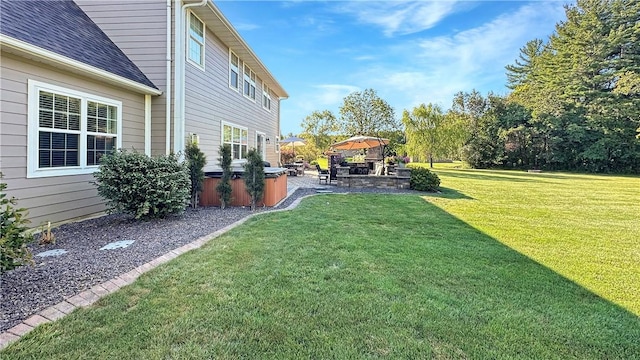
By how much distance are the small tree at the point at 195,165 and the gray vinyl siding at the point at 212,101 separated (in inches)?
43.6

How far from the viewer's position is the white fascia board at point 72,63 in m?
4.26

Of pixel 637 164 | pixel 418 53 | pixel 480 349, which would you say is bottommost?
pixel 480 349

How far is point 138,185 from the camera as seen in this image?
18.3 feet

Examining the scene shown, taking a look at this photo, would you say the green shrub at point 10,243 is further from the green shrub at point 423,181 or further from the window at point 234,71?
the green shrub at point 423,181

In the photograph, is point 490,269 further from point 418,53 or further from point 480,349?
point 418,53

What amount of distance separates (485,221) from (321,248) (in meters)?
4.22

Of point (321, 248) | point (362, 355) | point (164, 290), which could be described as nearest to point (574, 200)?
point (321, 248)

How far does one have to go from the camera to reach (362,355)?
2123mm

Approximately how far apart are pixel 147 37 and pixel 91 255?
570 cm

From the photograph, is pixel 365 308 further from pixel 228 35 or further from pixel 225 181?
pixel 228 35

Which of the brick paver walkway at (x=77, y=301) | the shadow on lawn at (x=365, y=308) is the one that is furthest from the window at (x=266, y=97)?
the brick paver walkway at (x=77, y=301)

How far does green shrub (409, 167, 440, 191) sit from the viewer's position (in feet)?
38.8

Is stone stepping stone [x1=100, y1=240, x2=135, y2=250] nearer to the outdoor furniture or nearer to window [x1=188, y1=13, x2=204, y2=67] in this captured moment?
window [x1=188, y1=13, x2=204, y2=67]

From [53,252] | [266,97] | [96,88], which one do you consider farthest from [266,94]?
[53,252]
